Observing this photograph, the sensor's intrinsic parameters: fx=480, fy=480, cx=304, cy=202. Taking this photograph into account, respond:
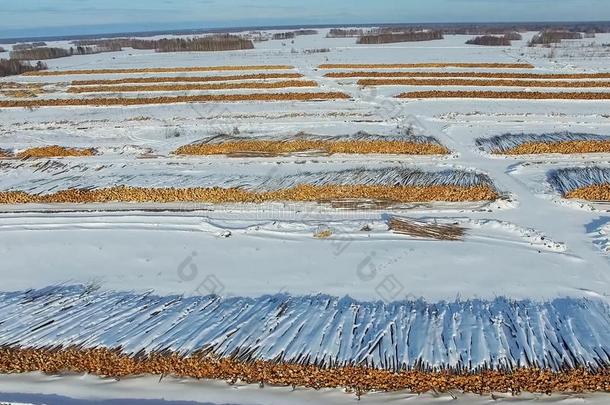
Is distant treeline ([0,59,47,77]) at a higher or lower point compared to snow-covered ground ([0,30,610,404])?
higher

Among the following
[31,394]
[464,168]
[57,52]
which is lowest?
[31,394]

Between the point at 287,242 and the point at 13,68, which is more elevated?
the point at 13,68

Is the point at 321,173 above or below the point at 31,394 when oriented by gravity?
above

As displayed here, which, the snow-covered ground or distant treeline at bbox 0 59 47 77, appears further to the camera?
distant treeline at bbox 0 59 47 77

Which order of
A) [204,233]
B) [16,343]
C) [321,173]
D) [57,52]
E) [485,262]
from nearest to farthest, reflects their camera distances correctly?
[16,343] → [485,262] → [204,233] → [321,173] → [57,52]

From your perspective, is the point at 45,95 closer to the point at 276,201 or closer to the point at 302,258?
the point at 276,201

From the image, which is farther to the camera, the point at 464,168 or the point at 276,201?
the point at 464,168

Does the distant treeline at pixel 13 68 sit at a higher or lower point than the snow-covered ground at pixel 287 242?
higher

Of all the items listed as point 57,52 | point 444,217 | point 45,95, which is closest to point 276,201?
point 444,217

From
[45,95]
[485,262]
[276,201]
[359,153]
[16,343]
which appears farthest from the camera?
[45,95]

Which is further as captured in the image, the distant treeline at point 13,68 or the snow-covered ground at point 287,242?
the distant treeline at point 13,68

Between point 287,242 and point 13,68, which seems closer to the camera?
point 287,242
